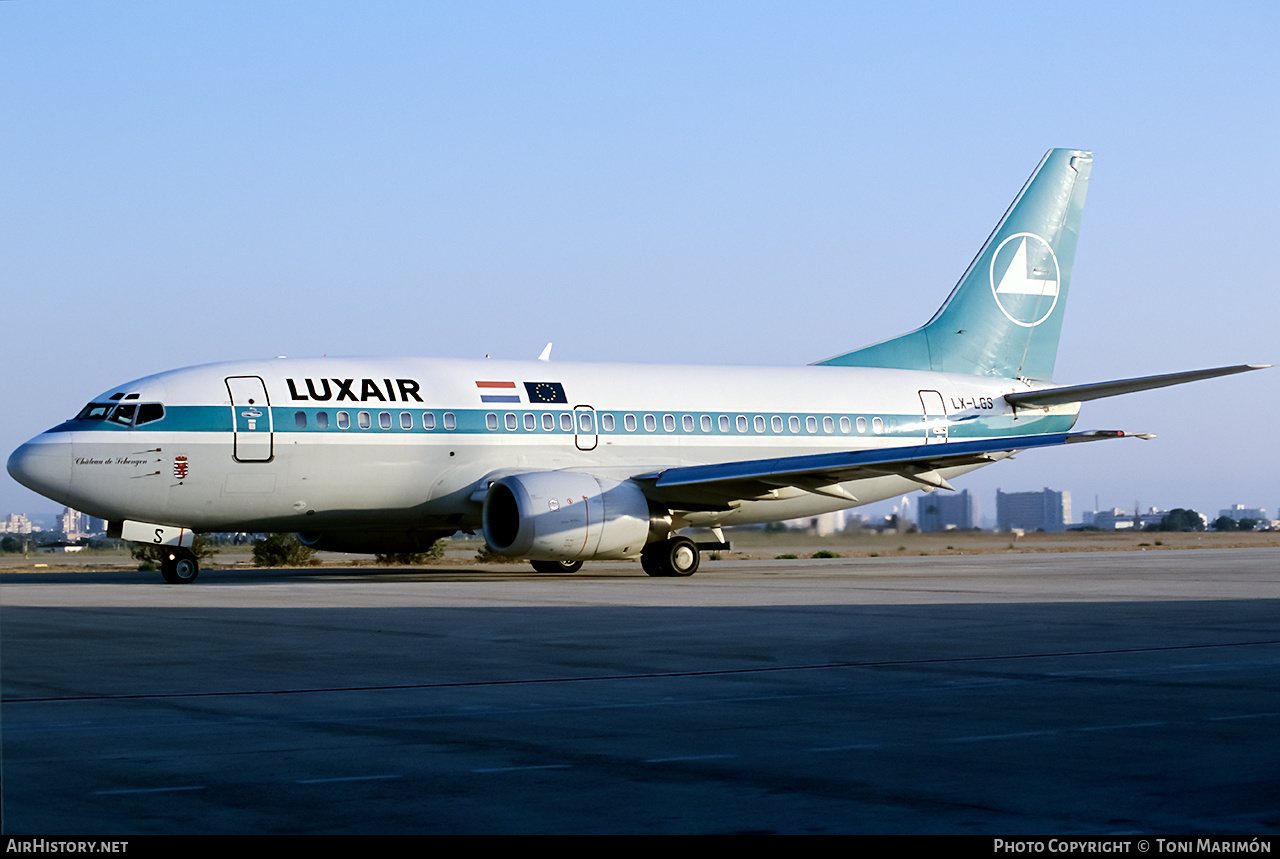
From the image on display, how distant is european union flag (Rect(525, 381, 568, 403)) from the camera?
27125mm

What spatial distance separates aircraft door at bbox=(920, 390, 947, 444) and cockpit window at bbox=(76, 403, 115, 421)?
17.4 m

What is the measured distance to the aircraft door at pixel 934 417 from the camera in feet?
103

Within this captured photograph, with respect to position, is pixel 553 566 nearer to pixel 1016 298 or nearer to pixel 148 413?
pixel 148 413

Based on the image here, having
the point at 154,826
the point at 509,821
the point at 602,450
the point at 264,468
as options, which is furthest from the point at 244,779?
the point at 602,450

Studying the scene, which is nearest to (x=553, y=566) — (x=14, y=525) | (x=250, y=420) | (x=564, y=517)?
(x=564, y=517)

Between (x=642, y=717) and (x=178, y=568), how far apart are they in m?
17.5

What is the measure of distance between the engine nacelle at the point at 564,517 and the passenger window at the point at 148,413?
5.95 metres

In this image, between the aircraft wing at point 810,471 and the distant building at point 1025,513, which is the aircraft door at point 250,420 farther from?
the distant building at point 1025,513

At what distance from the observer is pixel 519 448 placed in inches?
1053

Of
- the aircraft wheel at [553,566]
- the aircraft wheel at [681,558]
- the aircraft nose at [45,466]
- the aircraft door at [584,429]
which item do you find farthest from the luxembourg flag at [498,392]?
the aircraft nose at [45,466]

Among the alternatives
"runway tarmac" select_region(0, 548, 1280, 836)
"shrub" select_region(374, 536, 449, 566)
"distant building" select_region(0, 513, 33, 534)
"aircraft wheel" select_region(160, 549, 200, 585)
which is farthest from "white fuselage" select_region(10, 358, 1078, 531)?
"distant building" select_region(0, 513, 33, 534)

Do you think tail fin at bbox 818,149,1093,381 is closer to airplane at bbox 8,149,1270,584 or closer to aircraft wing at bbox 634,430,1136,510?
airplane at bbox 8,149,1270,584

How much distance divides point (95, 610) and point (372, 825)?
13.3 m
